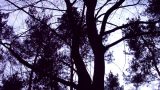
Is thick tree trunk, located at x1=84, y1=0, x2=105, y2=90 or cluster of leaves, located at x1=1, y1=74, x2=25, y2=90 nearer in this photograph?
thick tree trunk, located at x1=84, y1=0, x2=105, y2=90

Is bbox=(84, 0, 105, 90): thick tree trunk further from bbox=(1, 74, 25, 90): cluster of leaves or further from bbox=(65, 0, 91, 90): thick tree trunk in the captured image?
bbox=(1, 74, 25, 90): cluster of leaves

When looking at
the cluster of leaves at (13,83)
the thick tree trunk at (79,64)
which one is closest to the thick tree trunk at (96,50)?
the thick tree trunk at (79,64)

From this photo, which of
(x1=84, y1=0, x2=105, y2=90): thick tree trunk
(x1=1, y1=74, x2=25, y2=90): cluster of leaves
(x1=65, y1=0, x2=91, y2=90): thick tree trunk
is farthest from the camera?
(x1=1, y1=74, x2=25, y2=90): cluster of leaves

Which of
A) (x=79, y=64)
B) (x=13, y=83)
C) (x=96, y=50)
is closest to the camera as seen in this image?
(x=96, y=50)

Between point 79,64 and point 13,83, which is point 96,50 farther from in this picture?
point 13,83

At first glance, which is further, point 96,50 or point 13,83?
point 13,83

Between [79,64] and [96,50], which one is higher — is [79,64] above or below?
below

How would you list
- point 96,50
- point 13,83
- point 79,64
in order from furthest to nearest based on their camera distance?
point 13,83
point 79,64
point 96,50

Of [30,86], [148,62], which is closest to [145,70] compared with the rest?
[148,62]

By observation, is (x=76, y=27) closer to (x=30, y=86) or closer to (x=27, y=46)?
(x=27, y=46)

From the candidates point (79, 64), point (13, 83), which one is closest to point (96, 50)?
point (79, 64)

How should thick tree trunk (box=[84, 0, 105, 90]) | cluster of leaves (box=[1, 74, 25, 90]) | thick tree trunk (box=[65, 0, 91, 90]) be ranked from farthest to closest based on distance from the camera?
cluster of leaves (box=[1, 74, 25, 90]) → thick tree trunk (box=[65, 0, 91, 90]) → thick tree trunk (box=[84, 0, 105, 90])

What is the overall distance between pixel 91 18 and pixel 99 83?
1.68 meters

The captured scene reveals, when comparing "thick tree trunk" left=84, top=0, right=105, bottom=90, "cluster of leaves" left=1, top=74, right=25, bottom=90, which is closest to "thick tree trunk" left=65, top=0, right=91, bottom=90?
"thick tree trunk" left=84, top=0, right=105, bottom=90
